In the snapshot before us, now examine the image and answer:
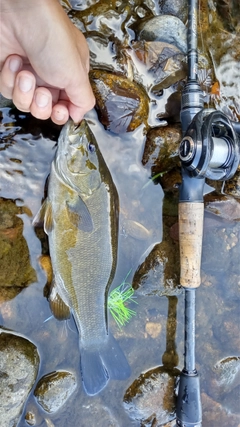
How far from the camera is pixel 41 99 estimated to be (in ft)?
8.18

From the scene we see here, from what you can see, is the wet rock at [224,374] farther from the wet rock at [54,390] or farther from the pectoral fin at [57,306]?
the pectoral fin at [57,306]

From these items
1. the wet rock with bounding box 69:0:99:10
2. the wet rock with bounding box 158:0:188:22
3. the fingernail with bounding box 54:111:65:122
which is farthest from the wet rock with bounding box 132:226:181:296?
the wet rock with bounding box 69:0:99:10

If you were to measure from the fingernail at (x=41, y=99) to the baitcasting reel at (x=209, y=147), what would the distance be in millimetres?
937

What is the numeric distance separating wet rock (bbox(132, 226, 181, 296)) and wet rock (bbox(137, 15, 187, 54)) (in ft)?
5.68

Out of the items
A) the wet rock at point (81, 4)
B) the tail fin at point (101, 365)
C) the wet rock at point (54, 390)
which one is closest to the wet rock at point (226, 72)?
the wet rock at point (81, 4)

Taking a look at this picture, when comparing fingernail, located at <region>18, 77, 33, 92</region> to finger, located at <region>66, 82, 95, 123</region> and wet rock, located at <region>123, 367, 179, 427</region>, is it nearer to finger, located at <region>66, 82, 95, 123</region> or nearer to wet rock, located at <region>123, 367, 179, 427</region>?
finger, located at <region>66, 82, 95, 123</region>

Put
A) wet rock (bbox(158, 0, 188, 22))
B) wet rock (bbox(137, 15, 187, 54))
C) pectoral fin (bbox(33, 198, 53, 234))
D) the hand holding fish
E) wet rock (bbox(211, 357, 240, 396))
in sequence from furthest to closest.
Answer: wet rock (bbox(211, 357, 240, 396))
wet rock (bbox(158, 0, 188, 22))
wet rock (bbox(137, 15, 187, 54))
pectoral fin (bbox(33, 198, 53, 234))
the hand holding fish

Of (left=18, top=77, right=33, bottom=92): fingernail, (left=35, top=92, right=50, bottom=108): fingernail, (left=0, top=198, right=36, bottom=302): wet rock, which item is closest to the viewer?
(left=18, top=77, right=33, bottom=92): fingernail

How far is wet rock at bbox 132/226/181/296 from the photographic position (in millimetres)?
3408

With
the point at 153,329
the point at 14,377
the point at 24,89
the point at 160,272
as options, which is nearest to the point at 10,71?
the point at 24,89

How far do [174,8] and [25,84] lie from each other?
1.75 m

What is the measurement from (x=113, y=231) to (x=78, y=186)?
497 mm

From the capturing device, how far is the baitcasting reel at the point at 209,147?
255 centimetres

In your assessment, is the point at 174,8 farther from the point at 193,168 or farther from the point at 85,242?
the point at 85,242
